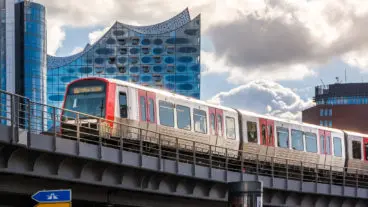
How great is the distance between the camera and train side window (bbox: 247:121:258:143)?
142ft

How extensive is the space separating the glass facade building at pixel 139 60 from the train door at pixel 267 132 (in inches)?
4136

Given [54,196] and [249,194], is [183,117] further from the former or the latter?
[54,196]

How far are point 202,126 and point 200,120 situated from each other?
30 centimetres

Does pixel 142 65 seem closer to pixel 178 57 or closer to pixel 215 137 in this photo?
pixel 178 57

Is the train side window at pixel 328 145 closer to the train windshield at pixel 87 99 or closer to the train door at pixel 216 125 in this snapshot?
the train door at pixel 216 125

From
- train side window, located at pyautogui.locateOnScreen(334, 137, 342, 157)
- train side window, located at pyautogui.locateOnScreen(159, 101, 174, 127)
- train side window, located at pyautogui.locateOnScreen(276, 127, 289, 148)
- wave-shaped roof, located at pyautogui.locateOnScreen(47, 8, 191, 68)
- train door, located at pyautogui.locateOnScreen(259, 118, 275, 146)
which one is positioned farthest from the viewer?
wave-shaped roof, located at pyautogui.locateOnScreen(47, 8, 191, 68)

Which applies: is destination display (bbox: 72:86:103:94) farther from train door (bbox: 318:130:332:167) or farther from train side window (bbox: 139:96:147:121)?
train door (bbox: 318:130:332:167)

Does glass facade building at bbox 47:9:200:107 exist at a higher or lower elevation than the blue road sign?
higher

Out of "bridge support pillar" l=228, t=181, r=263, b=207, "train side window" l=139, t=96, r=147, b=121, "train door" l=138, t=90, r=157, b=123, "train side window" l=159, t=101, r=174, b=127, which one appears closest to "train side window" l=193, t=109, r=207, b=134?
"train side window" l=159, t=101, r=174, b=127

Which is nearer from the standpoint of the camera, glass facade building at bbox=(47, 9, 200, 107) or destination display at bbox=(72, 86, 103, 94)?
destination display at bbox=(72, 86, 103, 94)

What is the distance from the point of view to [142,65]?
157 m

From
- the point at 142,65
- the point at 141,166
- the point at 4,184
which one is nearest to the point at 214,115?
the point at 141,166

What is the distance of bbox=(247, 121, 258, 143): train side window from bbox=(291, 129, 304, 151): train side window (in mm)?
3568

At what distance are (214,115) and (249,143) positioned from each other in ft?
11.4
